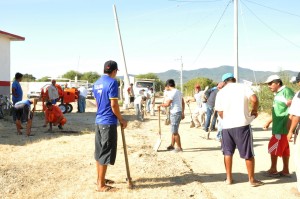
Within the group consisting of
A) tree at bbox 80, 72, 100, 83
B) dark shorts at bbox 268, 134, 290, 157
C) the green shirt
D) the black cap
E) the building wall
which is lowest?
dark shorts at bbox 268, 134, 290, 157

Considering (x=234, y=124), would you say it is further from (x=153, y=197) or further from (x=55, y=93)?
(x=55, y=93)

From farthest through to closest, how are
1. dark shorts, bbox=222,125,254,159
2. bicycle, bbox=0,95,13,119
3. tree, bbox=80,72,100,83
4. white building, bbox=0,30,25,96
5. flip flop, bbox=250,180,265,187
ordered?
tree, bbox=80,72,100,83, white building, bbox=0,30,25,96, bicycle, bbox=0,95,13,119, flip flop, bbox=250,180,265,187, dark shorts, bbox=222,125,254,159

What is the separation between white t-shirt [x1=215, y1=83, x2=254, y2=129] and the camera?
5914 millimetres

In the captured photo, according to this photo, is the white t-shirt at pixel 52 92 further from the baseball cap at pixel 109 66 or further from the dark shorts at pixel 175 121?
the baseball cap at pixel 109 66

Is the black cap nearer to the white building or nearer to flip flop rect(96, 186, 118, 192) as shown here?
flip flop rect(96, 186, 118, 192)

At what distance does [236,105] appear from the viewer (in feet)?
19.4

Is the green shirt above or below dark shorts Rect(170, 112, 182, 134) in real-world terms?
above

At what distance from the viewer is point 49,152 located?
29.1 feet

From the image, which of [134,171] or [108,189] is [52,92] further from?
[108,189]

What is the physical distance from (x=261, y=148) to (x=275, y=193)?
422 cm

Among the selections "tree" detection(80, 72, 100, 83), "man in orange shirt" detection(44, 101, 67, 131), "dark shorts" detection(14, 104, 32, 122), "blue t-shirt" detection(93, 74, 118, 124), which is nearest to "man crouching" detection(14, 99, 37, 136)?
"dark shorts" detection(14, 104, 32, 122)

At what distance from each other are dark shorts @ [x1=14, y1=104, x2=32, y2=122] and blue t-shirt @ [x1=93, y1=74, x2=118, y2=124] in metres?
6.16

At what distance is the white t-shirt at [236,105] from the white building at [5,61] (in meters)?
13.4

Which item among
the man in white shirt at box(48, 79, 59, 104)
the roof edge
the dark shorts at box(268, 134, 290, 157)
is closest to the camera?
the dark shorts at box(268, 134, 290, 157)
